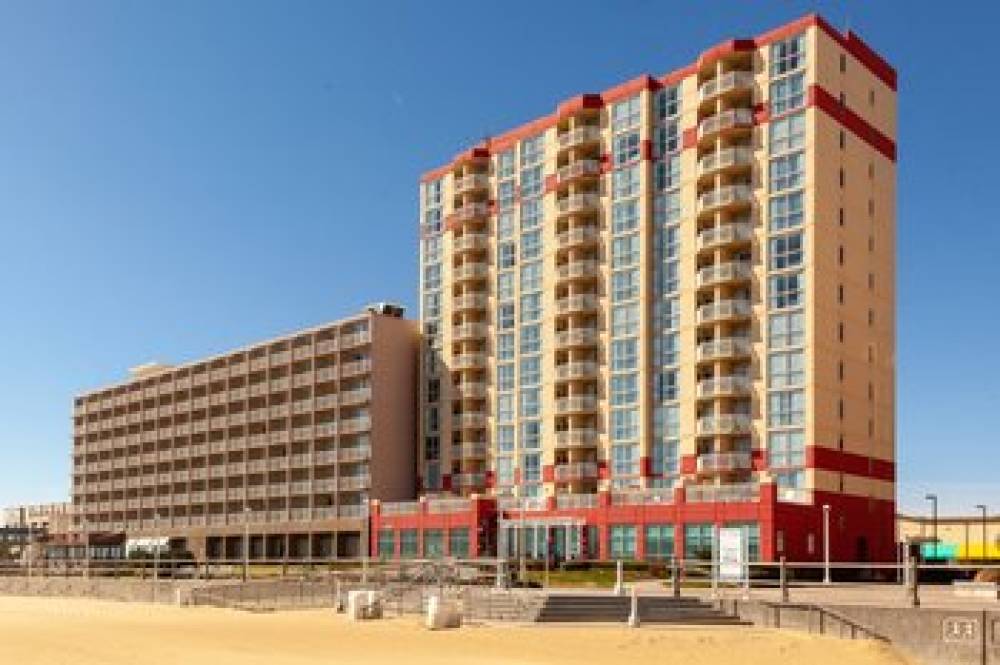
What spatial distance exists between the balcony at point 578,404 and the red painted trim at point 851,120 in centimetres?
3002

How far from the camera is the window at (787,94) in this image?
90938 mm

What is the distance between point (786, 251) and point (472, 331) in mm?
34786

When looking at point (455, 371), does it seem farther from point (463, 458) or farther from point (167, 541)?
point (167, 541)

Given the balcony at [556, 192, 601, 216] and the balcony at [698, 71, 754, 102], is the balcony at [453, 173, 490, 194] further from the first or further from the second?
the balcony at [698, 71, 754, 102]

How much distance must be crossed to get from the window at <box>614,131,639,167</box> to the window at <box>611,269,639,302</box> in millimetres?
9411

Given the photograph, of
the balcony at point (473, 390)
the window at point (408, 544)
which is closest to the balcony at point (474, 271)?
the balcony at point (473, 390)

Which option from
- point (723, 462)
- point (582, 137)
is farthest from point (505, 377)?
point (723, 462)

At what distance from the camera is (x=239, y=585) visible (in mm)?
58000

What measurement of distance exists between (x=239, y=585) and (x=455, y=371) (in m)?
60.1

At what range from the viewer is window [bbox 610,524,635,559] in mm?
90375

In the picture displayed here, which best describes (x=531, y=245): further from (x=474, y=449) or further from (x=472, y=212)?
(x=474, y=449)

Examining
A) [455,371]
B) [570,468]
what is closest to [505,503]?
[570,468]

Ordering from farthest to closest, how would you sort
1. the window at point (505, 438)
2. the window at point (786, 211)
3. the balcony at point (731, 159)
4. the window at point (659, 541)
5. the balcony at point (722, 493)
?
the window at point (505, 438) → the balcony at point (731, 159) → the window at point (786, 211) → the window at point (659, 541) → the balcony at point (722, 493)

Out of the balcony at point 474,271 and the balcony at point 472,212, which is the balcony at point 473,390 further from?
the balcony at point 472,212
